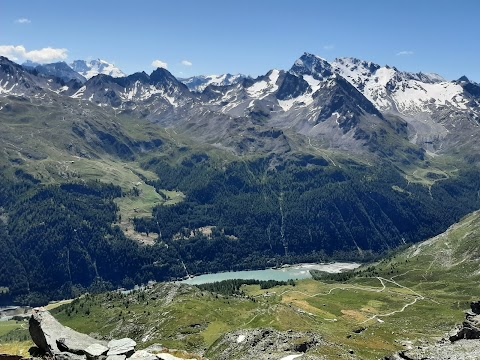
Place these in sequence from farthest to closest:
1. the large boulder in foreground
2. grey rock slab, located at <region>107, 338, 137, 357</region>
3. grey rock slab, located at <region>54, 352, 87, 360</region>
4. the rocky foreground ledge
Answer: the large boulder in foreground
grey rock slab, located at <region>107, 338, 137, 357</region>
the rocky foreground ledge
grey rock slab, located at <region>54, 352, 87, 360</region>

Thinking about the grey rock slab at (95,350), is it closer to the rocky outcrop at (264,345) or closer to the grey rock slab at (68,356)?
the grey rock slab at (68,356)

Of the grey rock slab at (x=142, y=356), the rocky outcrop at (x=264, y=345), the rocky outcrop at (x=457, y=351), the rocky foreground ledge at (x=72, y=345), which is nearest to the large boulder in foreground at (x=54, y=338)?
the rocky foreground ledge at (x=72, y=345)

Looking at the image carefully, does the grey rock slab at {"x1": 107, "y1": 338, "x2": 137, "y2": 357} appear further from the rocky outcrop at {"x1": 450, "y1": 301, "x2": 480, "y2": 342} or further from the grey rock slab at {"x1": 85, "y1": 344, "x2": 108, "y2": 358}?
the rocky outcrop at {"x1": 450, "y1": 301, "x2": 480, "y2": 342}

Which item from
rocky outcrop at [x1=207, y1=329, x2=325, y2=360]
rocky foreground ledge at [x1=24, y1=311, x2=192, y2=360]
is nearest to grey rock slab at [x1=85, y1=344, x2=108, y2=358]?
rocky foreground ledge at [x1=24, y1=311, x2=192, y2=360]

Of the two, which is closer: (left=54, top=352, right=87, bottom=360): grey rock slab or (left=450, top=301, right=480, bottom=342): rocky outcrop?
(left=54, top=352, right=87, bottom=360): grey rock slab

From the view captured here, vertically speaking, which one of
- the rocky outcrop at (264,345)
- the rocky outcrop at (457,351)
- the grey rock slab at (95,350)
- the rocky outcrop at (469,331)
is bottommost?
the rocky outcrop at (264,345)

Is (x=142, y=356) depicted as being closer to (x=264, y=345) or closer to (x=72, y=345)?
(x=72, y=345)

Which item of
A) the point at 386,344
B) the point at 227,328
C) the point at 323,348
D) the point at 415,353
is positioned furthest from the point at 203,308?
the point at 415,353

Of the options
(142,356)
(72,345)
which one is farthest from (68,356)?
(142,356)

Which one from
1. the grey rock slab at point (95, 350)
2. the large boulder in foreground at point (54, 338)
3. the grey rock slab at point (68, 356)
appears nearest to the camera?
the grey rock slab at point (95, 350)
